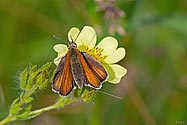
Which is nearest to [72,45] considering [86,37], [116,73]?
[86,37]

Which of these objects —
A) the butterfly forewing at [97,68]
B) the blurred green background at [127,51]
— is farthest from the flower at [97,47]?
the blurred green background at [127,51]

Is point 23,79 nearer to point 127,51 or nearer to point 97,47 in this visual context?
point 97,47

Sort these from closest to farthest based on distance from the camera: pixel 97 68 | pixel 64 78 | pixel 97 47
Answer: pixel 64 78 → pixel 97 68 → pixel 97 47

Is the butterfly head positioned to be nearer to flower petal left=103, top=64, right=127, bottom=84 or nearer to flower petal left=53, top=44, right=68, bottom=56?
flower petal left=53, top=44, right=68, bottom=56

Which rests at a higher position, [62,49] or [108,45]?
[62,49]

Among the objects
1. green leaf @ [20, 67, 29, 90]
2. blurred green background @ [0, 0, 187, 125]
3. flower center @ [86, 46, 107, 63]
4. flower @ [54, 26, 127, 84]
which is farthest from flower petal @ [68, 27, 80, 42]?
blurred green background @ [0, 0, 187, 125]

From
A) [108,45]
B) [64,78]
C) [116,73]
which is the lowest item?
[116,73]

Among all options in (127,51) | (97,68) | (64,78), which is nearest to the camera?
(64,78)

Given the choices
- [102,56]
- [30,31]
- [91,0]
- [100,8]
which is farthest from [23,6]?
[102,56]
